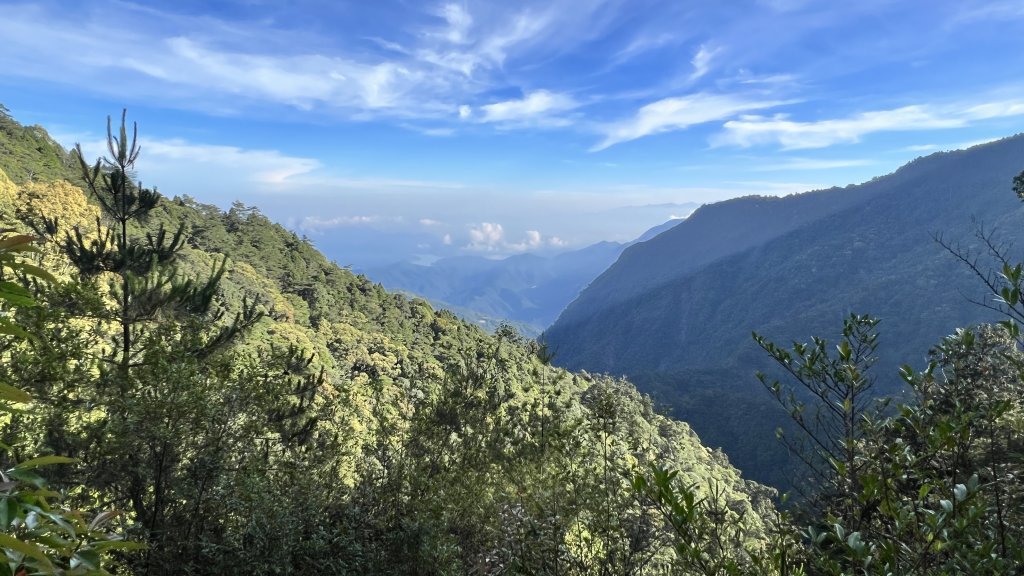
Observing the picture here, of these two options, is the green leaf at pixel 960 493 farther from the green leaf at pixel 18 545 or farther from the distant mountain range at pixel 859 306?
the distant mountain range at pixel 859 306

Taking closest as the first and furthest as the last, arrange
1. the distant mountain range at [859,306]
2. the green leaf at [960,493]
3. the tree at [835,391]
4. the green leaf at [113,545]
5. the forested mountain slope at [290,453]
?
1. the green leaf at [113,545]
2. the green leaf at [960,493]
3. the tree at [835,391]
4. the forested mountain slope at [290,453]
5. the distant mountain range at [859,306]

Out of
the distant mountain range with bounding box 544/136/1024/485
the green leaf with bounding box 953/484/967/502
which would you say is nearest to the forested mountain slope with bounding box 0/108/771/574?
the green leaf with bounding box 953/484/967/502

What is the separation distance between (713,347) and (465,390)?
18991 centimetres

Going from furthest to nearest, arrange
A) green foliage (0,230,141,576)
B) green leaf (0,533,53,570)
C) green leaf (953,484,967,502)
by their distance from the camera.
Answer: green leaf (953,484,967,502) < green foliage (0,230,141,576) < green leaf (0,533,53,570)

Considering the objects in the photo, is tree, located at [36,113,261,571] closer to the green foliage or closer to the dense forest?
the dense forest

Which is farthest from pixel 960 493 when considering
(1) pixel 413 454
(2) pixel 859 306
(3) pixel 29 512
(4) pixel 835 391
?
(2) pixel 859 306

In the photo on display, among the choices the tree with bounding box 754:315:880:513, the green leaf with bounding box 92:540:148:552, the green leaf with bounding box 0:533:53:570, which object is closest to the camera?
the green leaf with bounding box 0:533:53:570

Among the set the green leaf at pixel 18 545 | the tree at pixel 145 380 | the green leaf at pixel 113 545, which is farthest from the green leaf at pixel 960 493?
the tree at pixel 145 380

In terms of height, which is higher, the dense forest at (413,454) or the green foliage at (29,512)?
the green foliage at (29,512)

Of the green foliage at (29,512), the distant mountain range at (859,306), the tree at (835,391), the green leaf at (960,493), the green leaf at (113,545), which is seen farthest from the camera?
the distant mountain range at (859,306)

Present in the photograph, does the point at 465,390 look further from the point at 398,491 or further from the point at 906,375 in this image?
the point at 906,375

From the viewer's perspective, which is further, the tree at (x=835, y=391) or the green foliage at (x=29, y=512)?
the tree at (x=835, y=391)

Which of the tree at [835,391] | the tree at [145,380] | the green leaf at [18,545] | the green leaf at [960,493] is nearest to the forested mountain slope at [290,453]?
the tree at [145,380]

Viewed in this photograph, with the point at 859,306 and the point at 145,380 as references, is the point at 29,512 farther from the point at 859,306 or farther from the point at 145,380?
the point at 859,306
